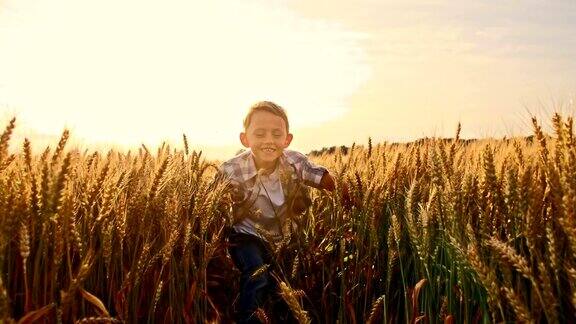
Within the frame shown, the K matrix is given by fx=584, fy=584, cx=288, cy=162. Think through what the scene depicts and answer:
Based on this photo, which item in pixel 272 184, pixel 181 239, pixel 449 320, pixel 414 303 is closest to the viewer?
pixel 449 320

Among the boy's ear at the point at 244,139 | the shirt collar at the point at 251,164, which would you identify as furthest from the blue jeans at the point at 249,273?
the boy's ear at the point at 244,139

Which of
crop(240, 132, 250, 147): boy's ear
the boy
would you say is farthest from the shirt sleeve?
crop(240, 132, 250, 147): boy's ear

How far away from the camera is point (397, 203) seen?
262cm

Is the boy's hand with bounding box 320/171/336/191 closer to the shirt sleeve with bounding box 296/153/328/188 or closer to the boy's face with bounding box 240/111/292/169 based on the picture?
the shirt sleeve with bounding box 296/153/328/188

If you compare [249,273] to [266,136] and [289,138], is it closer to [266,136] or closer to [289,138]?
[266,136]

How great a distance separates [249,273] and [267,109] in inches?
34.8

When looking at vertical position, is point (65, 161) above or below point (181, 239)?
above

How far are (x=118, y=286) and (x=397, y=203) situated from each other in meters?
1.29

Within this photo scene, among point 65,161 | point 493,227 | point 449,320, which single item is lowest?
point 449,320

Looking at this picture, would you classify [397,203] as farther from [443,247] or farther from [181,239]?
[181,239]

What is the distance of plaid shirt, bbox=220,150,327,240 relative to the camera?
291 centimetres

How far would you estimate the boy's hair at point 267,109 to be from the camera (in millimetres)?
3062

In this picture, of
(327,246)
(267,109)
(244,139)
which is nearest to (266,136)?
(267,109)

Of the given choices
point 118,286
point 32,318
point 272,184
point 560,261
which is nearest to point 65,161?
point 32,318
